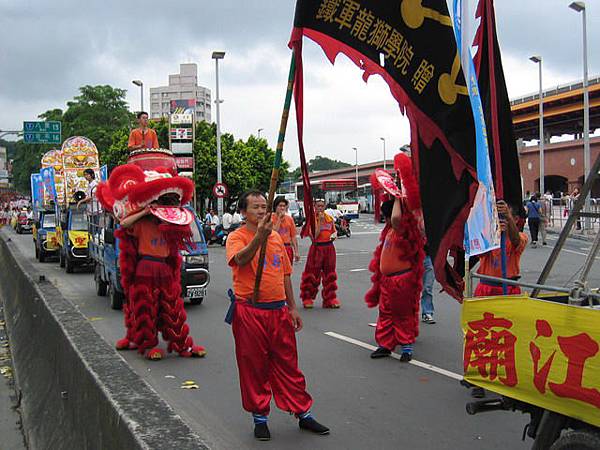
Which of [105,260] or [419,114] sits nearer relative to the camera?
[419,114]

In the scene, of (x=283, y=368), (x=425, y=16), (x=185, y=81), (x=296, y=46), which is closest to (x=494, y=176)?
(x=425, y=16)

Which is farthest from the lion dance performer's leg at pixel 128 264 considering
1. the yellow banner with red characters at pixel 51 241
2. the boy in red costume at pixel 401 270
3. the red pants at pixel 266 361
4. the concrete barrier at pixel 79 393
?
the yellow banner with red characters at pixel 51 241

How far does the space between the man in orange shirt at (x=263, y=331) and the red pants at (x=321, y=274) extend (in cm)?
592

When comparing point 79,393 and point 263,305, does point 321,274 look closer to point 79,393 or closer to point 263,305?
point 263,305

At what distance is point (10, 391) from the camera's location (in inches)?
320

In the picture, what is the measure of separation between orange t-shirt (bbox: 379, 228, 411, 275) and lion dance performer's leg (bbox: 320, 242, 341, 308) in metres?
3.95

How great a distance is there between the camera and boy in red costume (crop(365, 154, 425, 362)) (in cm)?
678

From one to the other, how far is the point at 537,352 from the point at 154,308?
196 inches

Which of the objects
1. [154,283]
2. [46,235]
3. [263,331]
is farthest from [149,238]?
[46,235]

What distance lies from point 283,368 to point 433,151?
192 centimetres

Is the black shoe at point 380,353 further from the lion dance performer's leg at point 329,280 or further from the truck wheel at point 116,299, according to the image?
the truck wheel at point 116,299

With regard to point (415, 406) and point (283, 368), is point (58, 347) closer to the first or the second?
point (283, 368)

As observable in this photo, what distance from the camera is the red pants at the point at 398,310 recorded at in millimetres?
6852

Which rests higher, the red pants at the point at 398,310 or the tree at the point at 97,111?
the tree at the point at 97,111
